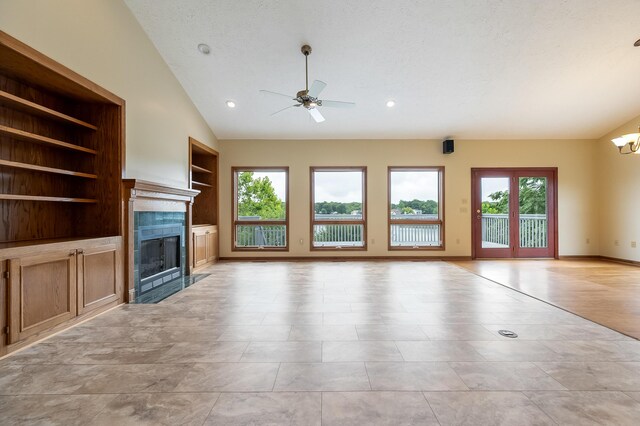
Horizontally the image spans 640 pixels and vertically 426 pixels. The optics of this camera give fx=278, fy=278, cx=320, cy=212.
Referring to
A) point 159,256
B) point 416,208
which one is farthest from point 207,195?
point 416,208

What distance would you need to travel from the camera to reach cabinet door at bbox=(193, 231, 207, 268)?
541 cm

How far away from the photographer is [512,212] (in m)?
6.62

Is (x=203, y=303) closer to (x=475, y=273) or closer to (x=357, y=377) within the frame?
(x=357, y=377)

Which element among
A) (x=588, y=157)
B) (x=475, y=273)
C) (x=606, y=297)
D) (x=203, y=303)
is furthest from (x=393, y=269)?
(x=588, y=157)

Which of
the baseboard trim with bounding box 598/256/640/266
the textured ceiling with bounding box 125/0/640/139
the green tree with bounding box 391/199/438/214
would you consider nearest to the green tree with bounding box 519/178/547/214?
the textured ceiling with bounding box 125/0/640/139

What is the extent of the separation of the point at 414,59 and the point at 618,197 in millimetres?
5757

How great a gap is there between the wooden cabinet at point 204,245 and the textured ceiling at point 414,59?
232 cm

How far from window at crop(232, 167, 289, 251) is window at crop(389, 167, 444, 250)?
8.50ft

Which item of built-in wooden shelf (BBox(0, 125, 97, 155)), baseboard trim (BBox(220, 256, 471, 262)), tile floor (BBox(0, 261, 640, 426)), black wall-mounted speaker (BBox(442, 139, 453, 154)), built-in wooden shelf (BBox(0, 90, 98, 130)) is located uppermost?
black wall-mounted speaker (BBox(442, 139, 453, 154))

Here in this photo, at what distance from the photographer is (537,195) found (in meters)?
6.66

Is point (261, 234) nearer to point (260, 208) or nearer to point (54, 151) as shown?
point (260, 208)

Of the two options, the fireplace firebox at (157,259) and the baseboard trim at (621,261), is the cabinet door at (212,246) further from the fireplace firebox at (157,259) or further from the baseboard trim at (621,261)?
the baseboard trim at (621,261)

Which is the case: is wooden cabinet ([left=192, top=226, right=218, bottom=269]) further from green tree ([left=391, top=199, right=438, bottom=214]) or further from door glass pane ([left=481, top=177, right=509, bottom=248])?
door glass pane ([left=481, top=177, right=509, bottom=248])

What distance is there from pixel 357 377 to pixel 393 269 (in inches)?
150
